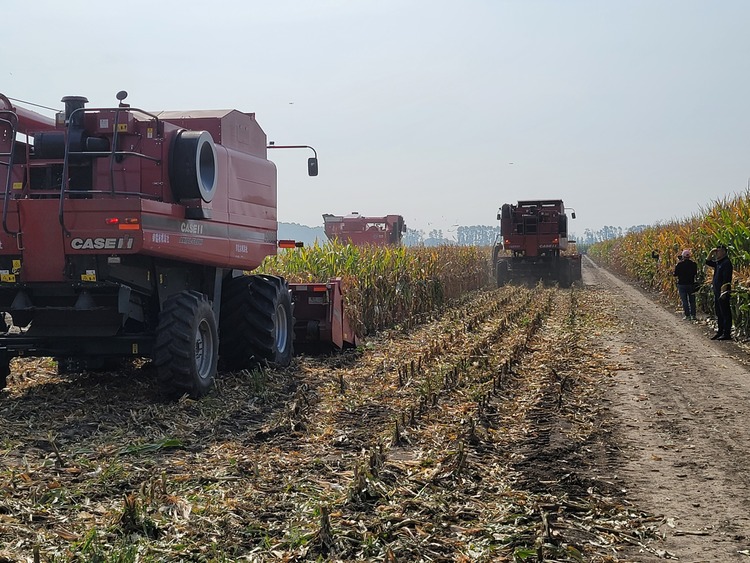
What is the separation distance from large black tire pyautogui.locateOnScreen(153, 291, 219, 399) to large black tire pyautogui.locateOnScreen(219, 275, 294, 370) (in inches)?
66.9

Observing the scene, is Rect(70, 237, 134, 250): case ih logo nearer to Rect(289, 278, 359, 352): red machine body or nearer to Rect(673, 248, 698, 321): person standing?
Rect(289, 278, 359, 352): red machine body

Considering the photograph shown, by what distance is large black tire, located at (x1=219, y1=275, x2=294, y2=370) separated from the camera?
35.6ft

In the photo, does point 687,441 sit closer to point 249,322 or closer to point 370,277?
point 249,322

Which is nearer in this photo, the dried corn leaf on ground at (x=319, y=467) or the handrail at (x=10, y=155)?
the dried corn leaf on ground at (x=319, y=467)

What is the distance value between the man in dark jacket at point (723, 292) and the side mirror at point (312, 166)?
305 inches

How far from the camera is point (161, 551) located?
467cm

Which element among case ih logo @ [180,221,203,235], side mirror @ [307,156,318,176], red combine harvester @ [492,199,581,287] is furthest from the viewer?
red combine harvester @ [492,199,581,287]

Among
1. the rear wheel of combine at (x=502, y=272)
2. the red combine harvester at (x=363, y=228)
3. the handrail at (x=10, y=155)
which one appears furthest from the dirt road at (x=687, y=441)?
the red combine harvester at (x=363, y=228)

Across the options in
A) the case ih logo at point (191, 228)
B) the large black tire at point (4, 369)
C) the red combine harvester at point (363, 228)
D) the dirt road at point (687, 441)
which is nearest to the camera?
the dirt road at point (687, 441)

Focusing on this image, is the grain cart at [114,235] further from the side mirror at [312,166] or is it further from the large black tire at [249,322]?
the side mirror at [312,166]

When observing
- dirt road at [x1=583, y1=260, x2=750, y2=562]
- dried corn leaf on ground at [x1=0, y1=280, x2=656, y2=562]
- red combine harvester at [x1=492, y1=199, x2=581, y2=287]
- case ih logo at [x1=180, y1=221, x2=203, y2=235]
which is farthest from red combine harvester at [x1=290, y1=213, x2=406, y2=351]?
red combine harvester at [x1=492, y1=199, x2=581, y2=287]

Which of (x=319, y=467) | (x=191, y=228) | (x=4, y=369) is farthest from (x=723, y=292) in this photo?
(x=4, y=369)

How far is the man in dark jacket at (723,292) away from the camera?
15.5 metres

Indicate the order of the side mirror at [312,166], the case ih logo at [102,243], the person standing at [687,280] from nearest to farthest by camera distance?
the case ih logo at [102,243]
the side mirror at [312,166]
the person standing at [687,280]
